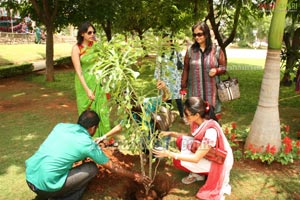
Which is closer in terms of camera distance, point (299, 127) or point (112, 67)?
point (112, 67)

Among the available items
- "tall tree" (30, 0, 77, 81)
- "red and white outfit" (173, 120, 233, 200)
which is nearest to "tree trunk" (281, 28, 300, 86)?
"red and white outfit" (173, 120, 233, 200)

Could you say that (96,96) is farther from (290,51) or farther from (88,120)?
(290,51)

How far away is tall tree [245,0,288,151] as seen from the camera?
12.7ft

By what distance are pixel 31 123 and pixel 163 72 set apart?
3.70 meters

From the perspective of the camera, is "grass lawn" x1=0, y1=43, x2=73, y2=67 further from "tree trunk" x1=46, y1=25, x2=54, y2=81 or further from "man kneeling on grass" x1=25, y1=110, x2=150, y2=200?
"man kneeling on grass" x1=25, y1=110, x2=150, y2=200

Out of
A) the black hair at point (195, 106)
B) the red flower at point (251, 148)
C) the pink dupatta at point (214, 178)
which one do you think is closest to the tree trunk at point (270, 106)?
the red flower at point (251, 148)

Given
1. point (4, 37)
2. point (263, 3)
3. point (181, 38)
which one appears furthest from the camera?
point (4, 37)

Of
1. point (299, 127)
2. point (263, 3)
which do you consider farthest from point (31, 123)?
point (263, 3)

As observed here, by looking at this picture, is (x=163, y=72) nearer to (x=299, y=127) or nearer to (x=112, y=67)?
(x=112, y=67)

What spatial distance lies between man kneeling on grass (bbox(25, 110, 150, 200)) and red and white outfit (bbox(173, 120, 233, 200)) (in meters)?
0.95

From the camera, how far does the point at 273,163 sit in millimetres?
3865

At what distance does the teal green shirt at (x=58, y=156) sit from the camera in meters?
2.65

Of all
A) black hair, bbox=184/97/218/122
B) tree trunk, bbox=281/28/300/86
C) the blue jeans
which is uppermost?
tree trunk, bbox=281/28/300/86

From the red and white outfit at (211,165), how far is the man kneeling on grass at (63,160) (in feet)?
3.11
